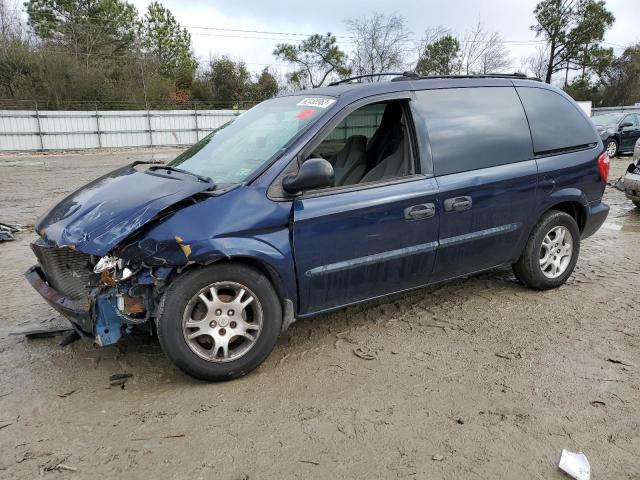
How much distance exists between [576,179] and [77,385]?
4.22 m

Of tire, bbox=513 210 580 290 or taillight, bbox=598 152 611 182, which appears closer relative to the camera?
tire, bbox=513 210 580 290

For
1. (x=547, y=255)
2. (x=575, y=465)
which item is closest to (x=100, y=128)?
(x=547, y=255)

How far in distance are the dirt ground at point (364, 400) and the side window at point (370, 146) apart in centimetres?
115

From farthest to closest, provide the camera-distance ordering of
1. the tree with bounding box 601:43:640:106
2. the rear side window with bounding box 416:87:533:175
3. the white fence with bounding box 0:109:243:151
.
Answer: the tree with bounding box 601:43:640:106 → the white fence with bounding box 0:109:243:151 → the rear side window with bounding box 416:87:533:175

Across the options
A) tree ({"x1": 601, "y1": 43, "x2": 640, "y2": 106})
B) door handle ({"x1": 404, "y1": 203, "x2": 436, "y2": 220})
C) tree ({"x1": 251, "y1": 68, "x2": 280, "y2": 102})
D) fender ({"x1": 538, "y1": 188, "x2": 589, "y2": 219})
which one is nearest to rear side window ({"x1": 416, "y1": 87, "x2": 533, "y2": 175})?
door handle ({"x1": 404, "y1": 203, "x2": 436, "y2": 220})

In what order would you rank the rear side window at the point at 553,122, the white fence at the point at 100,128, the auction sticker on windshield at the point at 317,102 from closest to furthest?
the auction sticker on windshield at the point at 317,102 < the rear side window at the point at 553,122 < the white fence at the point at 100,128

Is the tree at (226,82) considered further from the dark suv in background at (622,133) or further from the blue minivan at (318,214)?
the blue minivan at (318,214)

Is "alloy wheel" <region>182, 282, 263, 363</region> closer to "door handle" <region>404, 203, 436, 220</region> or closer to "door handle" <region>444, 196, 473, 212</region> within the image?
"door handle" <region>404, 203, 436, 220</region>

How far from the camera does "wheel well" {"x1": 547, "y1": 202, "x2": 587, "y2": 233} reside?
15.1 ft

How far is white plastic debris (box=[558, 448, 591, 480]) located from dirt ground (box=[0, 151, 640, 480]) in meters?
0.04

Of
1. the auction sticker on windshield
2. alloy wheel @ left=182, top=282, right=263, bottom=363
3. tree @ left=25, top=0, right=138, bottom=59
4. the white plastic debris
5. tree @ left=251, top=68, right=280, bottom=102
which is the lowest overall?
the white plastic debris

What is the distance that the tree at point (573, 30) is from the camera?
4438cm

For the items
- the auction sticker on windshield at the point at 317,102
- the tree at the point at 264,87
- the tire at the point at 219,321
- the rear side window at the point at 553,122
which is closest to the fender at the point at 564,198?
the rear side window at the point at 553,122

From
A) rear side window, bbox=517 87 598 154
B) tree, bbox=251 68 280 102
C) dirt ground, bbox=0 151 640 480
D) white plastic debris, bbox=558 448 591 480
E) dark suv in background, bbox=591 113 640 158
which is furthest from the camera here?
tree, bbox=251 68 280 102
